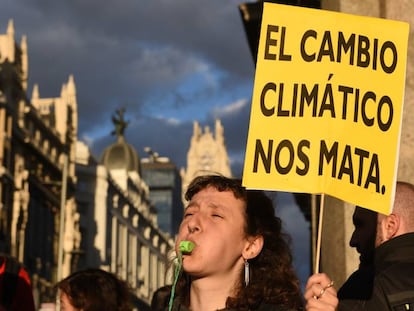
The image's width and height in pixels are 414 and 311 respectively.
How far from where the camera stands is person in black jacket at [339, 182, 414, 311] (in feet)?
14.1


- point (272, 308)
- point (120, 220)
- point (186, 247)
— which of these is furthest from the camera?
point (120, 220)

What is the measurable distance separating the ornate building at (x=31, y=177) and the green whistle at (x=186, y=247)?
1492 inches

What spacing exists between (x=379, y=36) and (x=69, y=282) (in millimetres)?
2520

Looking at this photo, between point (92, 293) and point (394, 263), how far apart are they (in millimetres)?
2155

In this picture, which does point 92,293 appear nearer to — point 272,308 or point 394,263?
point 272,308

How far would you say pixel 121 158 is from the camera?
8475cm

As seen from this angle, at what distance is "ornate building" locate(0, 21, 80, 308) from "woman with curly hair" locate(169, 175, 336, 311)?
123 feet

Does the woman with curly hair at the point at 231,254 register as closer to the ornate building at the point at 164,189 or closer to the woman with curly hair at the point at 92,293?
the woman with curly hair at the point at 92,293

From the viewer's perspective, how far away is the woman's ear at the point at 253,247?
174 inches

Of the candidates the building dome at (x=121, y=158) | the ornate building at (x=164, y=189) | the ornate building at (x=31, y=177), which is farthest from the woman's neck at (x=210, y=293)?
the ornate building at (x=164, y=189)

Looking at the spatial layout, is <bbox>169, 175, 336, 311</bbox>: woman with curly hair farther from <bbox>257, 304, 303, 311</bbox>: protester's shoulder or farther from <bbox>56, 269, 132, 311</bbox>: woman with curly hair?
<bbox>56, 269, 132, 311</bbox>: woman with curly hair

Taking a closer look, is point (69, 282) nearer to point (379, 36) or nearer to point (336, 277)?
point (336, 277)

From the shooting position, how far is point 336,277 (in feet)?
23.3

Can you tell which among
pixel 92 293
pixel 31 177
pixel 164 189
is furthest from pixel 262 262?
pixel 164 189
